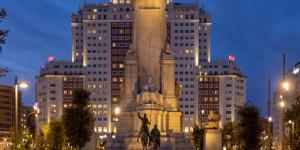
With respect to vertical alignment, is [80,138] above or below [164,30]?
below

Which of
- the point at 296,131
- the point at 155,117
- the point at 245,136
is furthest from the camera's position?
the point at 245,136

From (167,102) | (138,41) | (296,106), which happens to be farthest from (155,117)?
(296,106)

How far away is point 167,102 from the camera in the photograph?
8444cm

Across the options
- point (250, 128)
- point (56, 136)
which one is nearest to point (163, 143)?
point (250, 128)

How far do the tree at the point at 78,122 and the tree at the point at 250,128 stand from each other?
20159 millimetres

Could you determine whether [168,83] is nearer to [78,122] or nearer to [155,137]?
[78,122]

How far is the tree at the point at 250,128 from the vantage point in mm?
86188

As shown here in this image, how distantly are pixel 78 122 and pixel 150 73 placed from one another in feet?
39.1

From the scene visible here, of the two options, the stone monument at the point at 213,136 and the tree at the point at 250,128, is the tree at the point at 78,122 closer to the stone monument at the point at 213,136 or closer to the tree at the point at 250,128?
the stone monument at the point at 213,136

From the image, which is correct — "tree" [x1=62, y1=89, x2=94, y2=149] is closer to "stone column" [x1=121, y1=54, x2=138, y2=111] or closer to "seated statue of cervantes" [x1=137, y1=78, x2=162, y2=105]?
"stone column" [x1=121, y1=54, x2=138, y2=111]

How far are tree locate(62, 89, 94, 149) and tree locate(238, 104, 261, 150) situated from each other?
20.2 m

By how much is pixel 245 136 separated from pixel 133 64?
684 inches

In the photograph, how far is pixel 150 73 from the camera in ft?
280

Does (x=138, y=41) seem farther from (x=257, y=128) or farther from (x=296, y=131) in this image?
(x=296, y=131)
